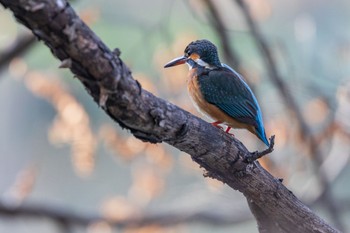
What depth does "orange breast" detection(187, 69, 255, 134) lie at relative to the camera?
2.62 metres

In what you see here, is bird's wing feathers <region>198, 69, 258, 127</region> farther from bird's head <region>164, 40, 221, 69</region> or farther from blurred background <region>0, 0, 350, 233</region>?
blurred background <region>0, 0, 350, 233</region>

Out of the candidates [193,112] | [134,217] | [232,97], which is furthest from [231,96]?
[134,217]

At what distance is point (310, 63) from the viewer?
215 inches

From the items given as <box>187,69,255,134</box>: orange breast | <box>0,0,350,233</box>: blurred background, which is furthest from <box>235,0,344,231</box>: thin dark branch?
<box>187,69,255,134</box>: orange breast

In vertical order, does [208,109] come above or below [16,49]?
below

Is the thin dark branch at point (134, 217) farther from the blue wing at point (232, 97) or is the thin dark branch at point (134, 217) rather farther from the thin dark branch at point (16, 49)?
the blue wing at point (232, 97)

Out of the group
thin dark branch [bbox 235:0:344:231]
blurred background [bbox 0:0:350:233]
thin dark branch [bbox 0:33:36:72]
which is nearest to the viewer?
thin dark branch [bbox 0:33:36:72]

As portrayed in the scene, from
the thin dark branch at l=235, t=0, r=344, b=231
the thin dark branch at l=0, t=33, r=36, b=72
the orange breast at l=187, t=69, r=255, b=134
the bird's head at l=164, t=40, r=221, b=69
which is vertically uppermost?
the thin dark branch at l=235, t=0, r=344, b=231

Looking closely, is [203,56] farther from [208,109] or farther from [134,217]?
[134,217]

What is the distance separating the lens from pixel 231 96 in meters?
2.61

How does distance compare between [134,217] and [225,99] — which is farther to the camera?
[134,217]

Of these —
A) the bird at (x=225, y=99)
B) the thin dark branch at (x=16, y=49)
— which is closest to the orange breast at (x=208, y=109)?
the bird at (x=225, y=99)

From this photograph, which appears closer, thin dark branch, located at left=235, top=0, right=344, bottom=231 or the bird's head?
the bird's head

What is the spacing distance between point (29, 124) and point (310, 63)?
412cm
